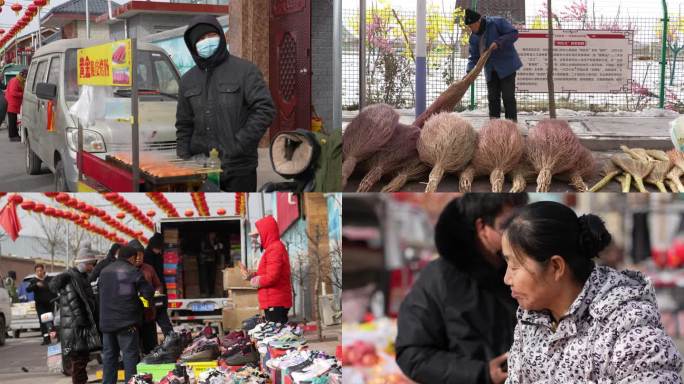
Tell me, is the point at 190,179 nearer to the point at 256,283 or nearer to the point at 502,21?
the point at 256,283

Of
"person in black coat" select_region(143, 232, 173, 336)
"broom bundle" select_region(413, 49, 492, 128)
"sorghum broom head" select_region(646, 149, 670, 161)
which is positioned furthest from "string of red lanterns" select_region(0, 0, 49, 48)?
"sorghum broom head" select_region(646, 149, 670, 161)

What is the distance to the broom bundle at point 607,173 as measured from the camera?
174 inches

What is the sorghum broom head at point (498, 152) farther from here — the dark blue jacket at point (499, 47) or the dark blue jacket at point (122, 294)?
the dark blue jacket at point (122, 294)

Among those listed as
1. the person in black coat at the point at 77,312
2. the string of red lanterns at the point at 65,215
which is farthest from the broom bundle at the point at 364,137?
the person in black coat at the point at 77,312

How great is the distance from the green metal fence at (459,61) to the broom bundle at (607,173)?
1.00 metres

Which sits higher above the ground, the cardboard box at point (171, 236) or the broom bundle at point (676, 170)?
the broom bundle at point (676, 170)

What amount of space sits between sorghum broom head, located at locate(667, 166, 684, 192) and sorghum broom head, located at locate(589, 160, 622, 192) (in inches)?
9.2

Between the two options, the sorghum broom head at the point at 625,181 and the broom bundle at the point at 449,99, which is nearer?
the sorghum broom head at the point at 625,181

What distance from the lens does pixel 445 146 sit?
4.44 metres

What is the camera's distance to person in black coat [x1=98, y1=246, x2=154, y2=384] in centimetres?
401

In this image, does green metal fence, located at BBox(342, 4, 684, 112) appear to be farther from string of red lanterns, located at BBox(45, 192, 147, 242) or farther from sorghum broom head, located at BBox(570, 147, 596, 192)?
string of red lanterns, located at BBox(45, 192, 147, 242)

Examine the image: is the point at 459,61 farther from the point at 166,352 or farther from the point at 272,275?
the point at 166,352

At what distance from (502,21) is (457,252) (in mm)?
2275

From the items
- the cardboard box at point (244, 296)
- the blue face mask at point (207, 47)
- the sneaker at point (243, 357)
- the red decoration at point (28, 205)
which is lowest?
the sneaker at point (243, 357)
